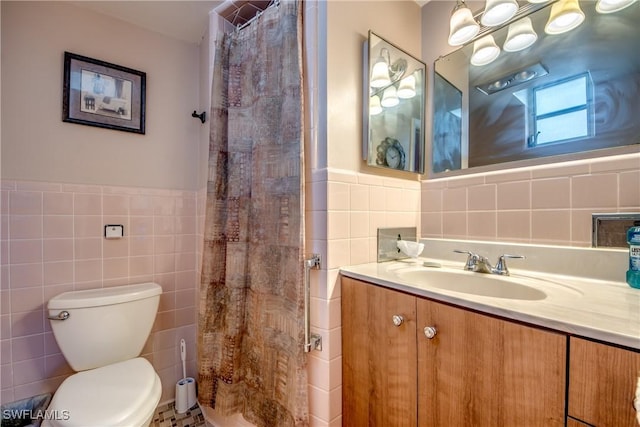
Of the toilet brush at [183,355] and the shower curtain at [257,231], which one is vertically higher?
the shower curtain at [257,231]

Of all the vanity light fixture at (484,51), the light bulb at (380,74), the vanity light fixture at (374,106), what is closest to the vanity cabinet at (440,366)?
the vanity light fixture at (374,106)

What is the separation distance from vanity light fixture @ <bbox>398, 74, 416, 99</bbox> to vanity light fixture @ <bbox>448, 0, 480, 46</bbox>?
22 centimetres

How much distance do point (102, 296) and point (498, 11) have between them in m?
2.13

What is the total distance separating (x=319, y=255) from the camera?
1.00m

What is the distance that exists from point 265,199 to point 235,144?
33 cm

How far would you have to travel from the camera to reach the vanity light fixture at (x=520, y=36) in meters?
1.08

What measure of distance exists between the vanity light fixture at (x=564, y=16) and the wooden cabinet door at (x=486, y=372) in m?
1.14

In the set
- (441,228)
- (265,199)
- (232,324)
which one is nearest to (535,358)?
(441,228)

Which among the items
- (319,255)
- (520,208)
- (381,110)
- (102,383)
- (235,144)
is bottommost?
(102,383)

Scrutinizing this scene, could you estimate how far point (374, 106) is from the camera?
3.90 ft

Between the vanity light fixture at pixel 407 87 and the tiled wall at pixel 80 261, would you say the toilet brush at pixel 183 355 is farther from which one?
the vanity light fixture at pixel 407 87

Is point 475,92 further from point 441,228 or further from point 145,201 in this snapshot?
point 145,201

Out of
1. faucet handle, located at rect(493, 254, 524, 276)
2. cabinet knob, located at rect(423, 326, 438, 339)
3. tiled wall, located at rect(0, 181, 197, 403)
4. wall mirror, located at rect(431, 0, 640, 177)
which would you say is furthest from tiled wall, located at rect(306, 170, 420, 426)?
tiled wall, located at rect(0, 181, 197, 403)

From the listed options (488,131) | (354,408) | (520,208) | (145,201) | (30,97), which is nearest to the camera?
(354,408)
